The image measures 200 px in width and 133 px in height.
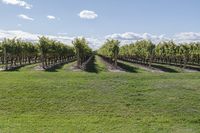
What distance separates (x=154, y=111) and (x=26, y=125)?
6.65 meters

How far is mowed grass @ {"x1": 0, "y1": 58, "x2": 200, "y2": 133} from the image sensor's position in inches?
683

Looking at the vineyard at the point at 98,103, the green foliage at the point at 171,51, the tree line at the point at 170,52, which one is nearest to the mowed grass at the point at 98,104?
the vineyard at the point at 98,103

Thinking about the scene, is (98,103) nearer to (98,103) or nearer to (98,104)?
(98,103)

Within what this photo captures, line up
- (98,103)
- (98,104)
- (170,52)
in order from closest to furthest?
(98,104), (98,103), (170,52)

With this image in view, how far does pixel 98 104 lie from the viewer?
2069 centimetres

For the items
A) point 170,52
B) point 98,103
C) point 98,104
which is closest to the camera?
point 98,104

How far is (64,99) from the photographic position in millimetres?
21391

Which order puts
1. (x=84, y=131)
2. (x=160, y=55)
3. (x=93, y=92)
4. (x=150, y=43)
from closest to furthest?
(x=84, y=131)
(x=93, y=92)
(x=150, y=43)
(x=160, y=55)

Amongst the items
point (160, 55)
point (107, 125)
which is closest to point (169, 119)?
point (107, 125)

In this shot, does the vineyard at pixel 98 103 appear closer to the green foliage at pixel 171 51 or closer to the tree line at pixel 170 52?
the tree line at pixel 170 52

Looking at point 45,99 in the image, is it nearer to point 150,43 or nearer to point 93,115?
point 93,115

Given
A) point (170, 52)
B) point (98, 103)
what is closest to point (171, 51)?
point (170, 52)

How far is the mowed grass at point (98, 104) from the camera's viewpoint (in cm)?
1734

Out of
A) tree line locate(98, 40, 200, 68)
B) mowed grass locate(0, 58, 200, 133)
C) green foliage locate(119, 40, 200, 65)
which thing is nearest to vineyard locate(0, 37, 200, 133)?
mowed grass locate(0, 58, 200, 133)
